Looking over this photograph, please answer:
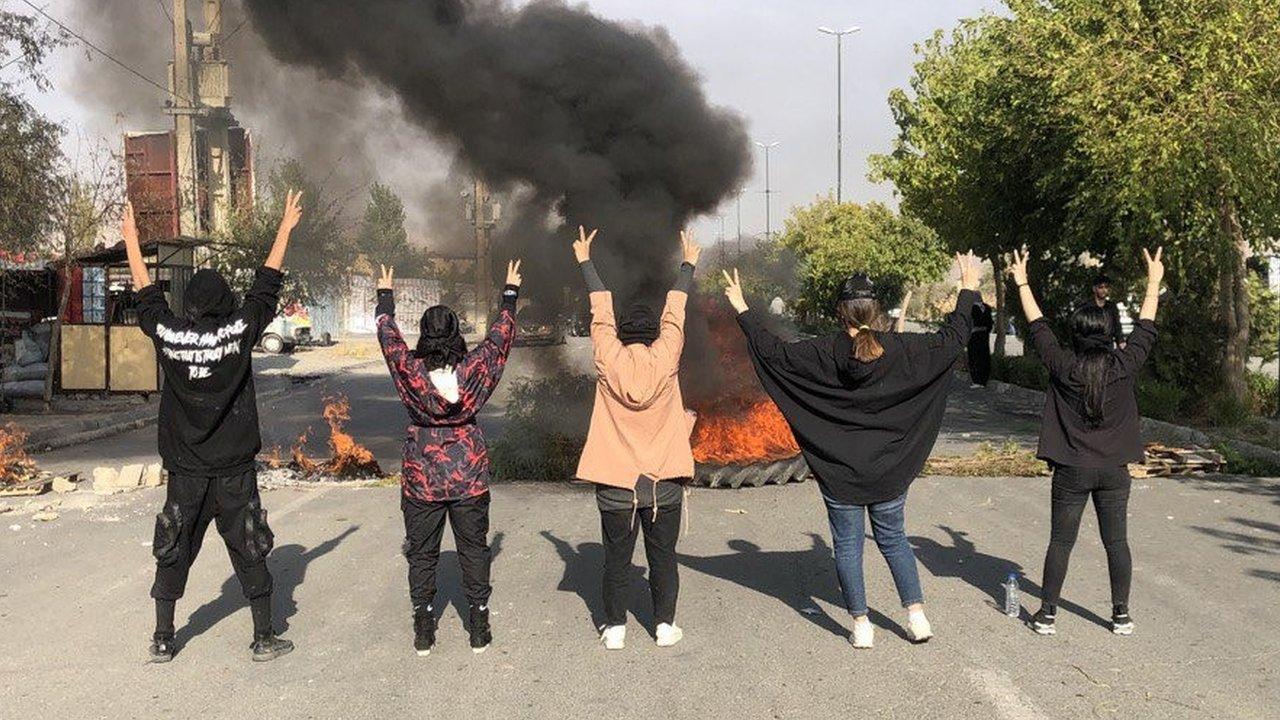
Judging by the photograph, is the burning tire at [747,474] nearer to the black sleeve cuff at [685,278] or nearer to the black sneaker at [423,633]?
the black sleeve cuff at [685,278]

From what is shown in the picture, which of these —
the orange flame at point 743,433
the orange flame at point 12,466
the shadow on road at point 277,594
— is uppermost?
the orange flame at point 743,433

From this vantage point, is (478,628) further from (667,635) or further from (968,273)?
(968,273)

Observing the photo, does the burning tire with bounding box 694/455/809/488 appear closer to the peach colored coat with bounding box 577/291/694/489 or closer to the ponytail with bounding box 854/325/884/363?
the peach colored coat with bounding box 577/291/694/489

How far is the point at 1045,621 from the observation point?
16.3 feet

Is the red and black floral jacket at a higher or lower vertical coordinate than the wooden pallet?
higher

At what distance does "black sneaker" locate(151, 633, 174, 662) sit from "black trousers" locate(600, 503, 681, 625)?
75.3 inches

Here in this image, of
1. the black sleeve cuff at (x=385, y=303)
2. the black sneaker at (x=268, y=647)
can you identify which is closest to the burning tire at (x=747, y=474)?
the black sleeve cuff at (x=385, y=303)

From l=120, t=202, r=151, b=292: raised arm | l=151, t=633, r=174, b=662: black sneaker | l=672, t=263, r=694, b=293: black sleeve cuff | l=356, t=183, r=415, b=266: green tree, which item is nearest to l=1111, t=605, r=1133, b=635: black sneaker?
l=672, t=263, r=694, b=293: black sleeve cuff

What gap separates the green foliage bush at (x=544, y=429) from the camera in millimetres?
9867

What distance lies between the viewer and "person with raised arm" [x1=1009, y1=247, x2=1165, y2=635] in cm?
491

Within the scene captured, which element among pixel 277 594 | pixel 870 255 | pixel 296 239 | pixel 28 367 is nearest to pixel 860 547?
pixel 277 594

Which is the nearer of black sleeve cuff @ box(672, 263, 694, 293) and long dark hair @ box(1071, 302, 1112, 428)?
long dark hair @ box(1071, 302, 1112, 428)

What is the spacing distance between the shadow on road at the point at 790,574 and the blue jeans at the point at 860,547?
295 mm

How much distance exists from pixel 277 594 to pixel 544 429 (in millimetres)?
4451
